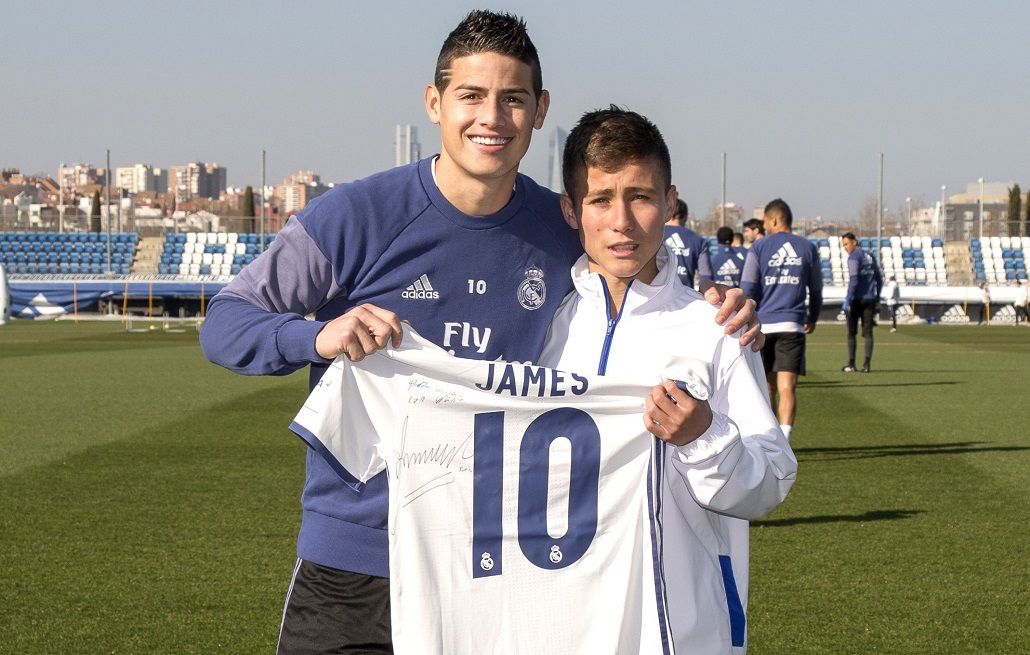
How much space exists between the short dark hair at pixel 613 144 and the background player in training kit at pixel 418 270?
0.15 m

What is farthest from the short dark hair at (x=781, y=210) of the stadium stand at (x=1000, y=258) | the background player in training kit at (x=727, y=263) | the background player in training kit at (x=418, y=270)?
the stadium stand at (x=1000, y=258)

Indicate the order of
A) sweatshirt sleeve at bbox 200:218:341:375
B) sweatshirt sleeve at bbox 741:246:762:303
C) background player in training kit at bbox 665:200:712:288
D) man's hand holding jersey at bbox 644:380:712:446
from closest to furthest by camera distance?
man's hand holding jersey at bbox 644:380:712:446, sweatshirt sleeve at bbox 200:218:341:375, sweatshirt sleeve at bbox 741:246:762:303, background player in training kit at bbox 665:200:712:288

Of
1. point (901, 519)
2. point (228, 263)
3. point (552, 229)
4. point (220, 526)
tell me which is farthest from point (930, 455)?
point (228, 263)

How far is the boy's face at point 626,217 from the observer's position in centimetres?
327

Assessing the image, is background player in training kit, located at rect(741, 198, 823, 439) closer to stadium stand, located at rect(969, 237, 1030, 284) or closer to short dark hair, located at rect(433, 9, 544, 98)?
short dark hair, located at rect(433, 9, 544, 98)

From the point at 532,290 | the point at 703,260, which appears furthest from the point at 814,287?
the point at 532,290

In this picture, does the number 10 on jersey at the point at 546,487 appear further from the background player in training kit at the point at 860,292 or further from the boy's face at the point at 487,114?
the background player in training kit at the point at 860,292

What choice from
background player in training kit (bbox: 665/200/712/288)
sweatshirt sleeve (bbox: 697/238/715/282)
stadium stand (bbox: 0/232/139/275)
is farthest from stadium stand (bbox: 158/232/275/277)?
background player in training kit (bbox: 665/200/712/288)

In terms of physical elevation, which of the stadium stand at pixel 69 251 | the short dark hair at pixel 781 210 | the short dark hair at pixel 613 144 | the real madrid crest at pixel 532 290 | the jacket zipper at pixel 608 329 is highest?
the stadium stand at pixel 69 251

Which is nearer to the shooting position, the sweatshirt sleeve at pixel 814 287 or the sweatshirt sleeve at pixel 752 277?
the sweatshirt sleeve at pixel 752 277

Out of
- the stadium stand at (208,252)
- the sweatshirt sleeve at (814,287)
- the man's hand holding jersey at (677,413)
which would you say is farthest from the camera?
the stadium stand at (208,252)

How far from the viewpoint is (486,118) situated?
11.0 ft

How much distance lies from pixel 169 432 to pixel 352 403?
10.8m

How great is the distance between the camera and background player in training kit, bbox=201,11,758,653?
3373mm
